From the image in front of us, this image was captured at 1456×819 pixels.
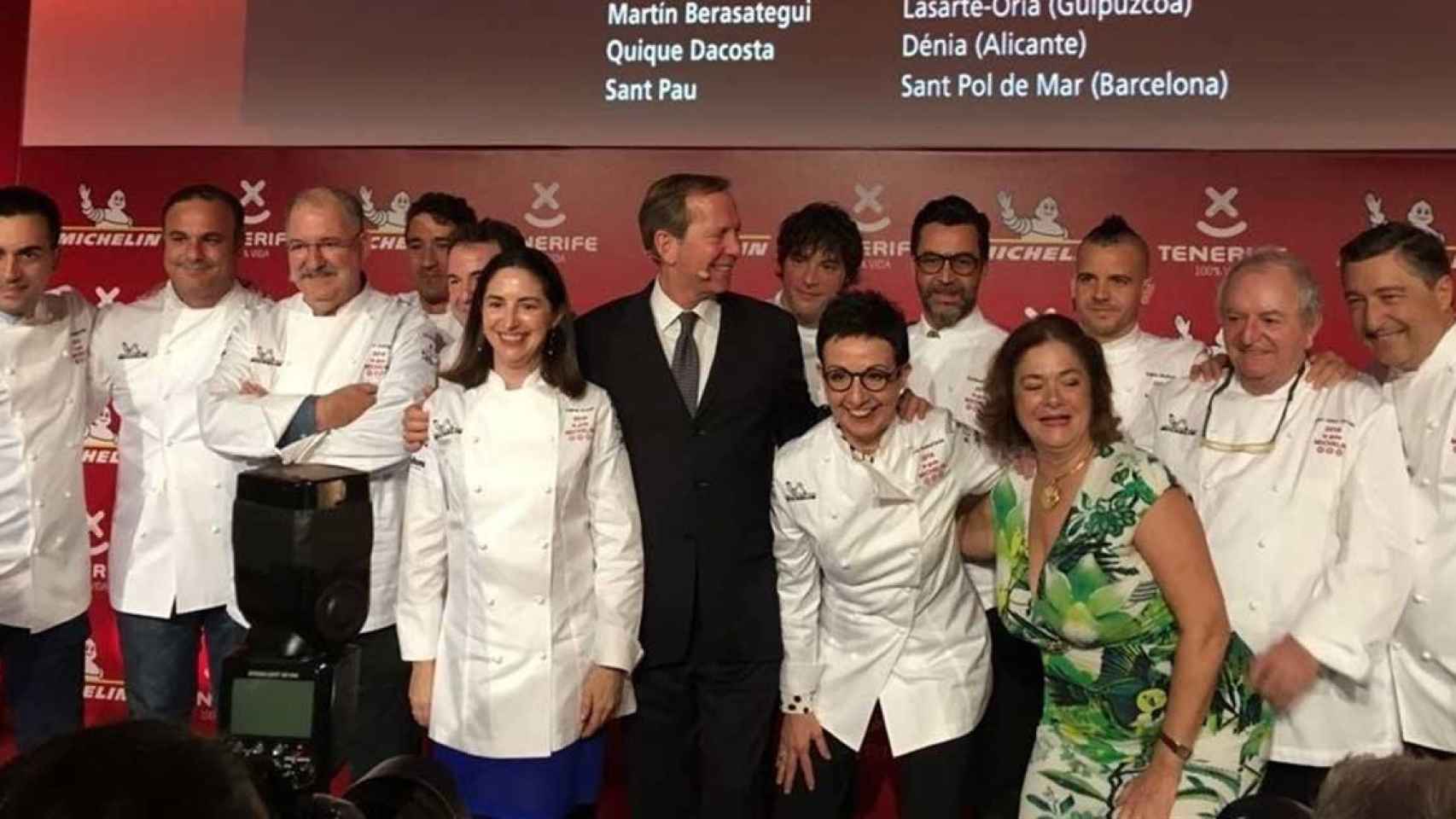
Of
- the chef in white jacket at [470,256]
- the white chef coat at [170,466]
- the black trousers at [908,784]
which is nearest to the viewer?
the black trousers at [908,784]

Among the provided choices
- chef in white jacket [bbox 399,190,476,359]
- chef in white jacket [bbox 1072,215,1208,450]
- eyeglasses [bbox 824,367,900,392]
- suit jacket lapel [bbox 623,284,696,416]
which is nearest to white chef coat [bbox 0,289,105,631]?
chef in white jacket [bbox 399,190,476,359]

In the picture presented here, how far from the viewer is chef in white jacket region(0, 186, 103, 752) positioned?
2990 mm

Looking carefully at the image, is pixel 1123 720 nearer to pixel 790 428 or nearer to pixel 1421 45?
pixel 790 428

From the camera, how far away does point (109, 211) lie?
14.9 ft

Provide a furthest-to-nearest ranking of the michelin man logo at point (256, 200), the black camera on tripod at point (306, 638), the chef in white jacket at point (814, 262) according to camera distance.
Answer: the michelin man logo at point (256, 200), the chef in white jacket at point (814, 262), the black camera on tripod at point (306, 638)

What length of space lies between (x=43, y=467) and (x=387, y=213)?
1.58m

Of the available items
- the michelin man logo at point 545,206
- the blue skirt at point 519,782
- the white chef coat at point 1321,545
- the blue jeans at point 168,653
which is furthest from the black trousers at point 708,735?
the michelin man logo at point 545,206

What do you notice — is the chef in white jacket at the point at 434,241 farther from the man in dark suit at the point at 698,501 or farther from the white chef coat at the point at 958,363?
the white chef coat at the point at 958,363

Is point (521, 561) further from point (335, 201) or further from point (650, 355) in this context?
point (335, 201)

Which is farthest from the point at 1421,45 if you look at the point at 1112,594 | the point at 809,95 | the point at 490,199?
the point at 490,199

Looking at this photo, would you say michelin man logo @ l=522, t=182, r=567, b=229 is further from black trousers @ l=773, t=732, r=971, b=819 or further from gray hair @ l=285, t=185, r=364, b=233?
black trousers @ l=773, t=732, r=971, b=819

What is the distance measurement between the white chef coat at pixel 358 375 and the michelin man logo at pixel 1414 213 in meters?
2.79

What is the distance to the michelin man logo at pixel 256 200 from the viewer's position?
4406mm

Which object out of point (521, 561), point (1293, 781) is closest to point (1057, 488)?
point (1293, 781)
